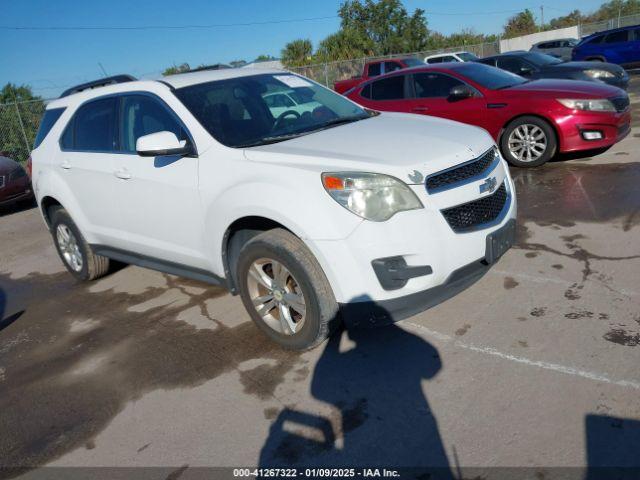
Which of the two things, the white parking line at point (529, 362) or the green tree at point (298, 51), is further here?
the green tree at point (298, 51)

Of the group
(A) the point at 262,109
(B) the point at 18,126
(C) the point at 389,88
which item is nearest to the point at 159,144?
(A) the point at 262,109

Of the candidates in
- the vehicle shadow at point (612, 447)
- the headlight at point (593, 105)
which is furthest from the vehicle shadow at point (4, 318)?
the headlight at point (593, 105)

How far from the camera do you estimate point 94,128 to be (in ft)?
15.8

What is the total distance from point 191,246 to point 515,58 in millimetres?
12112

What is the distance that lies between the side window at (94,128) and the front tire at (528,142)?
17.2 ft

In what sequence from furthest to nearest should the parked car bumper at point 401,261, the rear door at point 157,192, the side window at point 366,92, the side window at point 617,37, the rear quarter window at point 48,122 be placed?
the side window at point 617,37, the side window at point 366,92, the rear quarter window at point 48,122, the rear door at point 157,192, the parked car bumper at point 401,261

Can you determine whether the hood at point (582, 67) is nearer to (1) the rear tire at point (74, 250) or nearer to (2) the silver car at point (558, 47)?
(1) the rear tire at point (74, 250)

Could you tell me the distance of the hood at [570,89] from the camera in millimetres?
6969

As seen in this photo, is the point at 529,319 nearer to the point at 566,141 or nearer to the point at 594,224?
the point at 594,224

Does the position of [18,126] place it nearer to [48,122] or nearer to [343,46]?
[48,122]

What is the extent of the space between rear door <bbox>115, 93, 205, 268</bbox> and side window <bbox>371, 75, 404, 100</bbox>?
528 cm

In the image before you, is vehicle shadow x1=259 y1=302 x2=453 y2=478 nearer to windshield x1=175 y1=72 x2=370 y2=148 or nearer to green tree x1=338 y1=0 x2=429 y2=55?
windshield x1=175 y1=72 x2=370 y2=148

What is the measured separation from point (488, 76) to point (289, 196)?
6048mm

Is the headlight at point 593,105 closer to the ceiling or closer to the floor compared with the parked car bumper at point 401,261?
closer to the ceiling
